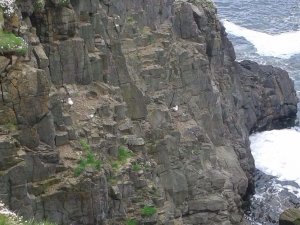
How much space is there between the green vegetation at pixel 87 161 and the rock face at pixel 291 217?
669 inches

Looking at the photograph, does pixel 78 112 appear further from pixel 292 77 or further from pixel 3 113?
pixel 292 77

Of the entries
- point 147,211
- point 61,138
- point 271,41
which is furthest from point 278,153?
point 61,138

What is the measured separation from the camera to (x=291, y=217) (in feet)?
140

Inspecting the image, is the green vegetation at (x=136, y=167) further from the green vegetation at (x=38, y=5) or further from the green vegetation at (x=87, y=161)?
the green vegetation at (x=38, y=5)

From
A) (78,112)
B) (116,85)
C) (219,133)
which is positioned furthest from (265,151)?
(78,112)

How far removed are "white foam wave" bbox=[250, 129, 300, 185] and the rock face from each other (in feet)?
39.6

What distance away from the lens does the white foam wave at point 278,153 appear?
56688mm

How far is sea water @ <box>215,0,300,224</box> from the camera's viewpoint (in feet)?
172

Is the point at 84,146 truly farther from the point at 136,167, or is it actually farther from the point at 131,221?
the point at 131,221

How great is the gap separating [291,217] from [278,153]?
58.8 feet

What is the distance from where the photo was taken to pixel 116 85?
127 feet

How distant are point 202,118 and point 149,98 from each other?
759 cm

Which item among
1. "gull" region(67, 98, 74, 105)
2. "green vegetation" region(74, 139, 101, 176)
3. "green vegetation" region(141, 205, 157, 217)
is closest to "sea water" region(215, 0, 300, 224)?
"green vegetation" region(141, 205, 157, 217)

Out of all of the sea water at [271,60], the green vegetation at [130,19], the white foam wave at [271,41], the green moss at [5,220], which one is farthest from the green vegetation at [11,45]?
the white foam wave at [271,41]
